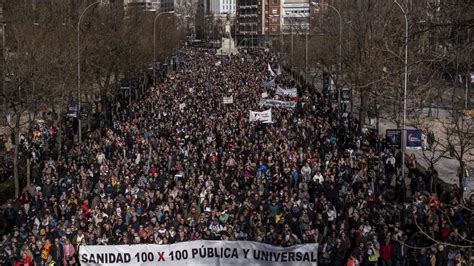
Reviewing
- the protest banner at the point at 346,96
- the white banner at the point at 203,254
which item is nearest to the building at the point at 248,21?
the protest banner at the point at 346,96

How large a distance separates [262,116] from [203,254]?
2132 centimetres

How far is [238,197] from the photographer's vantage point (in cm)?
2528

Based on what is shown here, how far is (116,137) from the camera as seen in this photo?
117ft

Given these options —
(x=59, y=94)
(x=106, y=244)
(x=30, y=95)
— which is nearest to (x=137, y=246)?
(x=106, y=244)

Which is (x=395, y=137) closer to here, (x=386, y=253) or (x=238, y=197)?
(x=238, y=197)

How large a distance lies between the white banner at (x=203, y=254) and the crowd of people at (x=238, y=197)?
2.50ft

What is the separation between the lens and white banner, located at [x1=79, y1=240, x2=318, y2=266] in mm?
18312

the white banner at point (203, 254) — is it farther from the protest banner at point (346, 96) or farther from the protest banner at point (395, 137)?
the protest banner at point (346, 96)

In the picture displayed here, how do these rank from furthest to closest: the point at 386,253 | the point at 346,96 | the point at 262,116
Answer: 1. the point at 346,96
2. the point at 262,116
3. the point at 386,253

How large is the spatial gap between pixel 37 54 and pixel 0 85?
4.00 metres

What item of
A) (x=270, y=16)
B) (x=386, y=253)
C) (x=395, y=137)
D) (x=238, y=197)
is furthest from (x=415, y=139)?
(x=270, y=16)

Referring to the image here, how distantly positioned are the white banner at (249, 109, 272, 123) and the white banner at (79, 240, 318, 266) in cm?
2108

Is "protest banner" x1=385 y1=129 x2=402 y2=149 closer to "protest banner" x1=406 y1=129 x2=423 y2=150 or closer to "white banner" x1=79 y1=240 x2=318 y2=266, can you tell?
"protest banner" x1=406 y1=129 x2=423 y2=150

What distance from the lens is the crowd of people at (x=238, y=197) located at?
19.2 m
